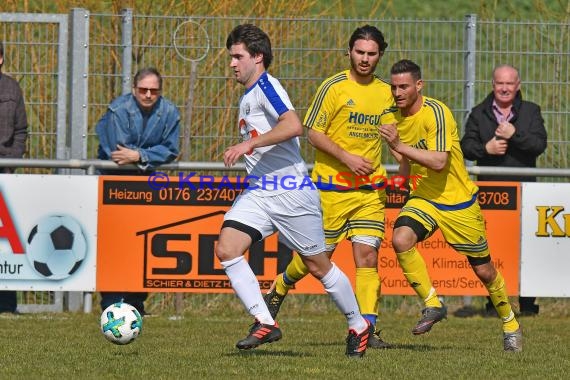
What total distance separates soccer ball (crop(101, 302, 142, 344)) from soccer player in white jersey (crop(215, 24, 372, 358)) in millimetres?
906

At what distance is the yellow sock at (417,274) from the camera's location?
1038cm

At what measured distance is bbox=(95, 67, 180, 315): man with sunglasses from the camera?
503 inches

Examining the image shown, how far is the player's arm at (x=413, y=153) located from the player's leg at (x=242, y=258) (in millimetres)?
1167

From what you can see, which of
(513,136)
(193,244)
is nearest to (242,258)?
(193,244)

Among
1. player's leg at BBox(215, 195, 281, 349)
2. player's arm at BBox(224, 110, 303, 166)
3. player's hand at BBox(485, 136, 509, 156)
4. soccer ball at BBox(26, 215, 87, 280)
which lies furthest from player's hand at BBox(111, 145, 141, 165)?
player's arm at BBox(224, 110, 303, 166)

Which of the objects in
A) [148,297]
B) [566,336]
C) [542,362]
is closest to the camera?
[542,362]

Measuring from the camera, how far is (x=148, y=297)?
13617 millimetres

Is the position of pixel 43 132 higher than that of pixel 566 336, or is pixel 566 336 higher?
pixel 43 132

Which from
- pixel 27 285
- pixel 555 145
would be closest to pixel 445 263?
pixel 555 145

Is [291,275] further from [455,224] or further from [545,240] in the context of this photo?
[545,240]

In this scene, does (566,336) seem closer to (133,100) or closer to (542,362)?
(542,362)

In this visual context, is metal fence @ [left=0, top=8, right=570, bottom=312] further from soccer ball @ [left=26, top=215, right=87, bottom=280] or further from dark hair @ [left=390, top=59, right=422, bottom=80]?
dark hair @ [left=390, top=59, right=422, bottom=80]

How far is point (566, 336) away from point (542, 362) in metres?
2.09

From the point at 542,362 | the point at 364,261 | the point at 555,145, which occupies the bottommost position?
the point at 542,362
